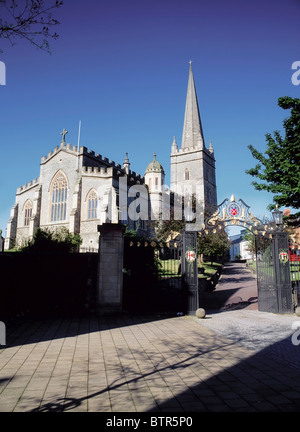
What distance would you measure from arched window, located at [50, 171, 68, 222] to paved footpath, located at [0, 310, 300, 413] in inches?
1207

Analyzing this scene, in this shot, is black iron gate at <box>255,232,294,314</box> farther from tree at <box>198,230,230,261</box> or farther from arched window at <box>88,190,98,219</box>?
arched window at <box>88,190,98,219</box>

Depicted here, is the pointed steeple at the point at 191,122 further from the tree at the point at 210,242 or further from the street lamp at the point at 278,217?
the street lamp at the point at 278,217

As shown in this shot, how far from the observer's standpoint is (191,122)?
63469mm

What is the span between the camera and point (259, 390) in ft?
13.3

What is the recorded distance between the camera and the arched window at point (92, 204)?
3550 centimetres

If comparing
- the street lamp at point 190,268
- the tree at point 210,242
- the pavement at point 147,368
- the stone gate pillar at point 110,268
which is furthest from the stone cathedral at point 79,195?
the pavement at point 147,368

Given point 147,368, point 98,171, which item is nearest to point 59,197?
point 98,171

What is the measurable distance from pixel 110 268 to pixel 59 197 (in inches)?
1187

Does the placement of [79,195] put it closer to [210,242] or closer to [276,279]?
[210,242]

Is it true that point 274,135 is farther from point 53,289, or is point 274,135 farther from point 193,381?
point 193,381

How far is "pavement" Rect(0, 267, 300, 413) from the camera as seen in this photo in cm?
360

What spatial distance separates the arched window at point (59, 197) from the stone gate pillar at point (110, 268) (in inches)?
1104

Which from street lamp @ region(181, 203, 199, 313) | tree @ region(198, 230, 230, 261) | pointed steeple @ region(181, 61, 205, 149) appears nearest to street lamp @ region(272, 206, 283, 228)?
street lamp @ region(181, 203, 199, 313)
